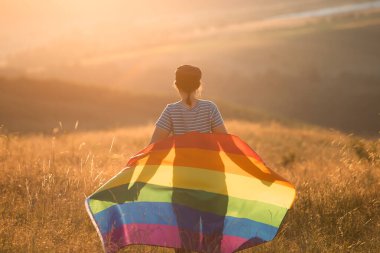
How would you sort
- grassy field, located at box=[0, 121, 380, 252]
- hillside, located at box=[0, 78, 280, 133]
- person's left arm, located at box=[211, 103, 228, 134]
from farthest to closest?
hillside, located at box=[0, 78, 280, 133], grassy field, located at box=[0, 121, 380, 252], person's left arm, located at box=[211, 103, 228, 134]

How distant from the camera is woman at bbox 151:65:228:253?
502 centimetres

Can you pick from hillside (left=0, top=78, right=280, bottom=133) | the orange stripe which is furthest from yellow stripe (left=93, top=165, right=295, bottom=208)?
hillside (left=0, top=78, right=280, bottom=133)

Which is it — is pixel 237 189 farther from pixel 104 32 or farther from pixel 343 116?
pixel 104 32

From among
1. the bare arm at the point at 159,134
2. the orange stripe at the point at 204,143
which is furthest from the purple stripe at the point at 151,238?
the bare arm at the point at 159,134

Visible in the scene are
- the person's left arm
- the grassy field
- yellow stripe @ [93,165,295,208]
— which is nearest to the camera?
yellow stripe @ [93,165,295,208]

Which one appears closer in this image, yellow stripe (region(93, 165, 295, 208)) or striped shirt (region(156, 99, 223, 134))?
yellow stripe (region(93, 165, 295, 208))

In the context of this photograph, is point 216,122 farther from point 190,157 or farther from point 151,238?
point 151,238

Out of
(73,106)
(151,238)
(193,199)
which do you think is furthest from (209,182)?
(73,106)

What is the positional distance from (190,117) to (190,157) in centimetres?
39

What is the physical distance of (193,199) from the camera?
5.08 metres

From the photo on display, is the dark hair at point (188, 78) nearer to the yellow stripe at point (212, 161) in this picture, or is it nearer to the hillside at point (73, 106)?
the yellow stripe at point (212, 161)

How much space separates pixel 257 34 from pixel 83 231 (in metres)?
148

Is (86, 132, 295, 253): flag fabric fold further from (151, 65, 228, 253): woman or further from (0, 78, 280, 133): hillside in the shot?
(0, 78, 280, 133): hillside

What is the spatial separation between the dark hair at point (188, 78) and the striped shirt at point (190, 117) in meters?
0.16
